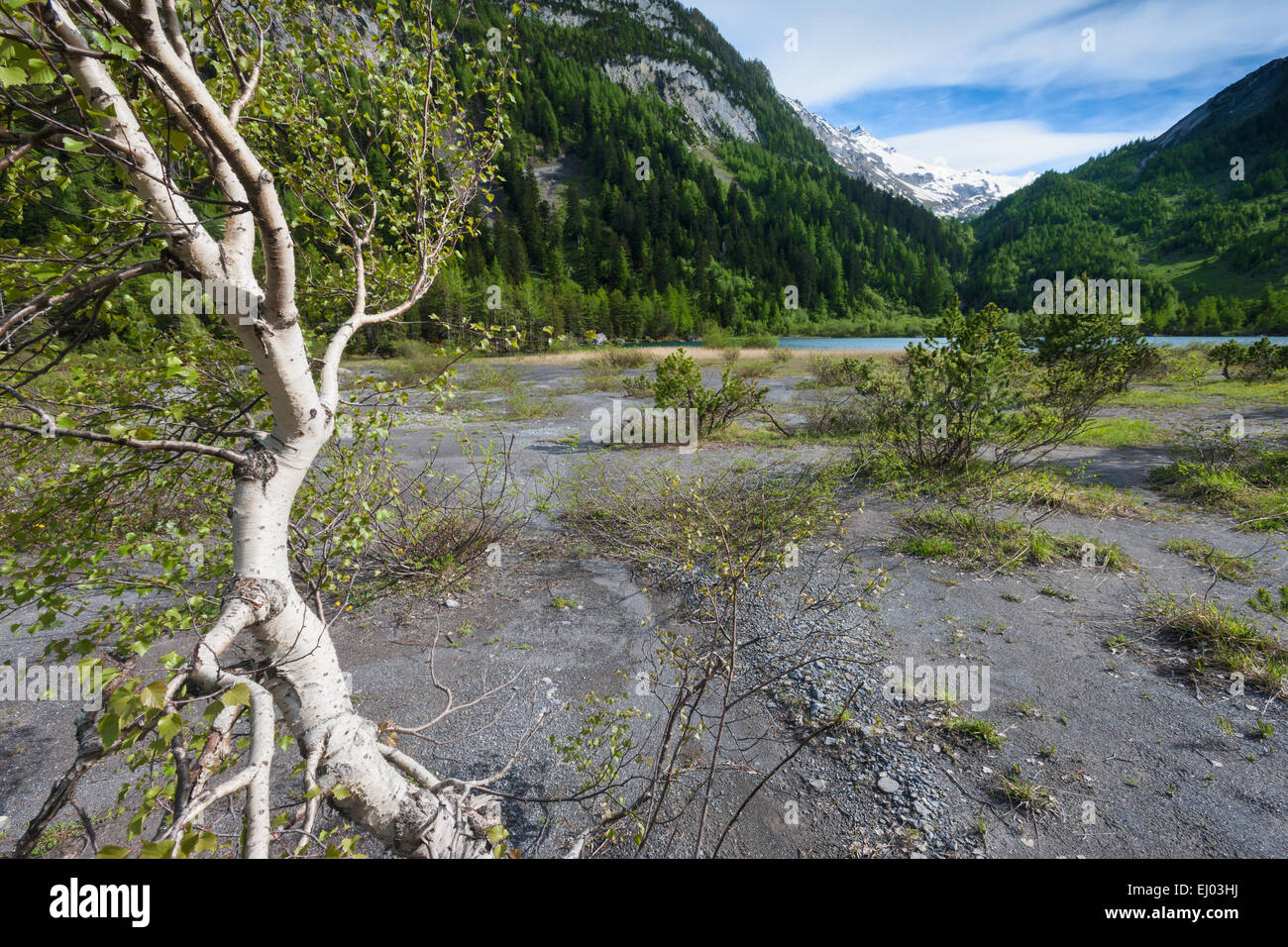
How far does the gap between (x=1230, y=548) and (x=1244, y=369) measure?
2455 cm

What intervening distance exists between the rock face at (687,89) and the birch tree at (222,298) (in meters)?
191

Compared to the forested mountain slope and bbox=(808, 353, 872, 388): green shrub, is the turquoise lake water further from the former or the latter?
bbox=(808, 353, 872, 388): green shrub

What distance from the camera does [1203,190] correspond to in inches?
4924

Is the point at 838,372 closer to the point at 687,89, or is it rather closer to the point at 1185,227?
the point at 1185,227

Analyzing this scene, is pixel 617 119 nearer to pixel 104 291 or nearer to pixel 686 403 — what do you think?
pixel 686 403

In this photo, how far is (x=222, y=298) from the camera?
180 cm

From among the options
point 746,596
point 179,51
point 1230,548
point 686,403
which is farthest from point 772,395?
point 179,51

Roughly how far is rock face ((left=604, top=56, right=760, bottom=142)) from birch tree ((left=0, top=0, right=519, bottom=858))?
191194mm

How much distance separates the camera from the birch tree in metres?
1.37

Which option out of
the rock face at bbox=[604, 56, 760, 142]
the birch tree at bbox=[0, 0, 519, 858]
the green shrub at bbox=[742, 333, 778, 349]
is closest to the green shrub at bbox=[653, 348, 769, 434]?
the birch tree at bbox=[0, 0, 519, 858]

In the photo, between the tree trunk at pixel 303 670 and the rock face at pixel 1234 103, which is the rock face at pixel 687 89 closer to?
the rock face at pixel 1234 103

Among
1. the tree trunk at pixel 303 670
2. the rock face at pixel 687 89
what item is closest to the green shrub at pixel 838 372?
the tree trunk at pixel 303 670

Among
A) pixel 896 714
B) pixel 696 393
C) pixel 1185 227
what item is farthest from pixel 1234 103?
pixel 896 714

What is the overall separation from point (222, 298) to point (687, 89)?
210 m
